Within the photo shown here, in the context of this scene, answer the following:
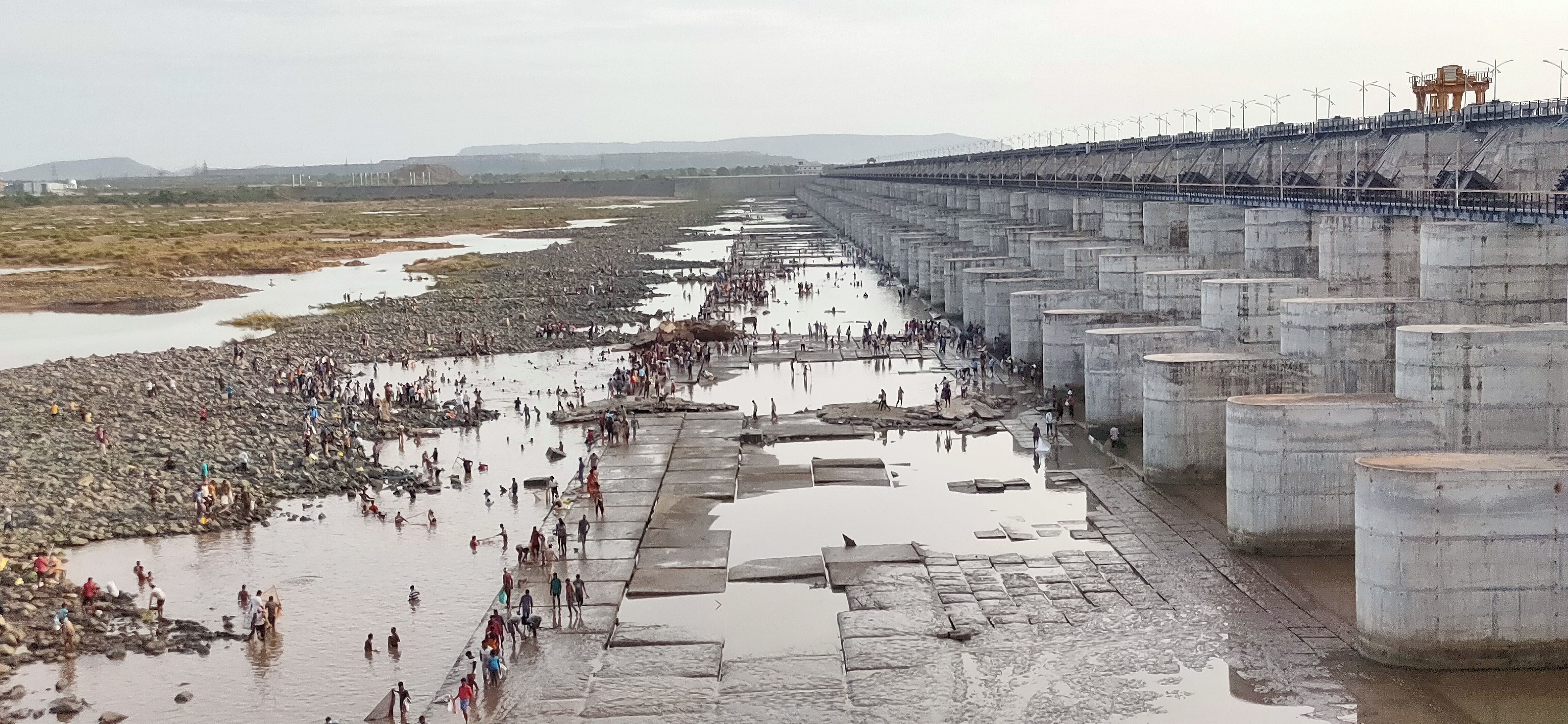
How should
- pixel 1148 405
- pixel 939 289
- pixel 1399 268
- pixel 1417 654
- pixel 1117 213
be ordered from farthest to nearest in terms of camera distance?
pixel 939 289, pixel 1117 213, pixel 1399 268, pixel 1148 405, pixel 1417 654

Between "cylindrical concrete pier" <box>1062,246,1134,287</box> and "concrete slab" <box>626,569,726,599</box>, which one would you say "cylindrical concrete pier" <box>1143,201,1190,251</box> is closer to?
"cylindrical concrete pier" <box>1062,246,1134,287</box>

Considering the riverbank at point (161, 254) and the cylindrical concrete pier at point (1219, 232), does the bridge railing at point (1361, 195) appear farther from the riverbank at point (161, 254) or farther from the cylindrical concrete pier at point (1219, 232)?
the riverbank at point (161, 254)

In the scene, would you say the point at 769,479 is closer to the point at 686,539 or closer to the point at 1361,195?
the point at 686,539

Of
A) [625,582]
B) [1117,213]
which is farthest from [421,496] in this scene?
[1117,213]

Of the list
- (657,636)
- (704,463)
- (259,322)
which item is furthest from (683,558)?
(259,322)

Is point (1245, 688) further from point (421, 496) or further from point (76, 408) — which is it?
point (76, 408)

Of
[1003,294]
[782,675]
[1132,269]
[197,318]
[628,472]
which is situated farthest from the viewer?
[197,318]
